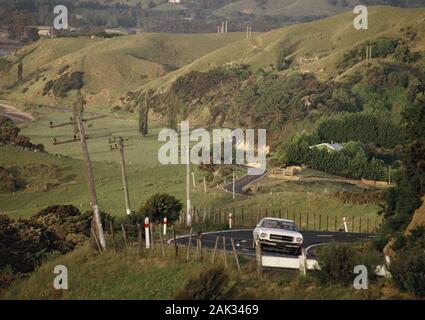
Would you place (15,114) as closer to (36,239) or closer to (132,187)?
(132,187)

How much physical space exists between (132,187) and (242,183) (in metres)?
8.71

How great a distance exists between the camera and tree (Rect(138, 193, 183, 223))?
138 ft

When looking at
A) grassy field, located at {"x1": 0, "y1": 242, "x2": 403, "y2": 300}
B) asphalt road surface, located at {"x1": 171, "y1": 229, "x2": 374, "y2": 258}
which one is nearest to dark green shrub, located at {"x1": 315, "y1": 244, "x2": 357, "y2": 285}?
grassy field, located at {"x1": 0, "y1": 242, "x2": 403, "y2": 300}

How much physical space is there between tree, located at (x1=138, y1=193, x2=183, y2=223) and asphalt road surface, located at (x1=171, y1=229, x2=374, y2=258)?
444cm

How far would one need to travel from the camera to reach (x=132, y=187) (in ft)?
262

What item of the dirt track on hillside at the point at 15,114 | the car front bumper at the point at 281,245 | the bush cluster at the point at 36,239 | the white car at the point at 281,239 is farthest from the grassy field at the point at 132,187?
the dirt track on hillside at the point at 15,114

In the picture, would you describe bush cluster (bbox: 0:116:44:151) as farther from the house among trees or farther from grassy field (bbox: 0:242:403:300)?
grassy field (bbox: 0:242:403:300)

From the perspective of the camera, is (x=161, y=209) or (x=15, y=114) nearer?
(x=161, y=209)

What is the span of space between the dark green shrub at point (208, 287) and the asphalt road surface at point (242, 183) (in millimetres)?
45668

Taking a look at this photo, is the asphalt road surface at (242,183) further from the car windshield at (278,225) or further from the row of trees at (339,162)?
the car windshield at (278,225)

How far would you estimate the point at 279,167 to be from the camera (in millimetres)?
89875

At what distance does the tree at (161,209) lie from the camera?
138 ft

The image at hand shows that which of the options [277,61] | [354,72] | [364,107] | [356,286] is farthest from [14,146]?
[277,61]

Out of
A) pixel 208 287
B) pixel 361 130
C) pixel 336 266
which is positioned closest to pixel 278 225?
pixel 336 266
